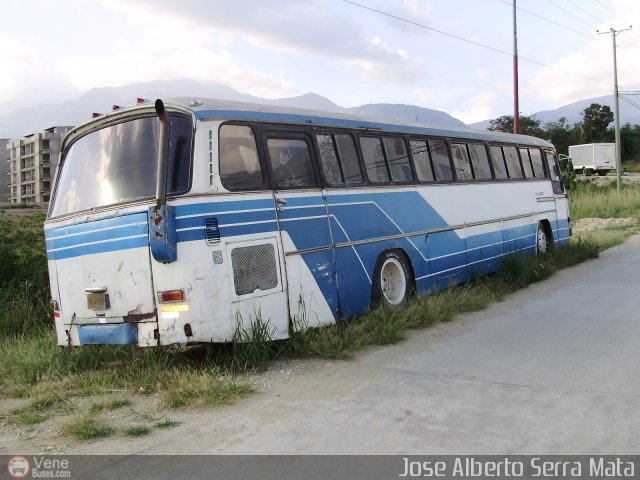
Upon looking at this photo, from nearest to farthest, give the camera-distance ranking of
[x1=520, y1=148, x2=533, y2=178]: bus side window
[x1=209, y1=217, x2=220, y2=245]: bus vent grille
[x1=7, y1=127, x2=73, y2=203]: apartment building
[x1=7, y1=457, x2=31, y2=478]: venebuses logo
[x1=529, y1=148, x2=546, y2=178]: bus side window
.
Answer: [x1=7, y1=457, x2=31, y2=478]: venebuses logo, [x1=209, y1=217, x2=220, y2=245]: bus vent grille, [x1=520, y1=148, x2=533, y2=178]: bus side window, [x1=529, y1=148, x2=546, y2=178]: bus side window, [x1=7, y1=127, x2=73, y2=203]: apartment building

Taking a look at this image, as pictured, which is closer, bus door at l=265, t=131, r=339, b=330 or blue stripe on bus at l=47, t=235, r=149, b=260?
blue stripe on bus at l=47, t=235, r=149, b=260

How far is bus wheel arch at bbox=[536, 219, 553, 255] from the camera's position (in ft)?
43.0

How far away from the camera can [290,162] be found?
695 cm

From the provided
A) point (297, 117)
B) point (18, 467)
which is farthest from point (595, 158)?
point (18, 467)

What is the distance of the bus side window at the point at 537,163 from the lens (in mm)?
13305

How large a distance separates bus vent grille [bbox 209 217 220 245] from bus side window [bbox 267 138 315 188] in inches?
42.1

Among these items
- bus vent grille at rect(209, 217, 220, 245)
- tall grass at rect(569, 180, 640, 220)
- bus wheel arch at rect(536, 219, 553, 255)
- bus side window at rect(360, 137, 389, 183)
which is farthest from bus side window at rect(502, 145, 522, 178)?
tall grass at rect(569, 180, 640, 220)

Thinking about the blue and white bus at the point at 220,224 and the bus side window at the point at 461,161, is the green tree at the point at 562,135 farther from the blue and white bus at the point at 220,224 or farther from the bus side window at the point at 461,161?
the blue and white bus at the point at 220,224

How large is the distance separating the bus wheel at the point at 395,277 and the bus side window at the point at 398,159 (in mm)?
1135

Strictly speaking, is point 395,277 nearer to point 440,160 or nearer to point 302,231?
point 302,231

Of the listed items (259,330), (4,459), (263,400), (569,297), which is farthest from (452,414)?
(569,297)

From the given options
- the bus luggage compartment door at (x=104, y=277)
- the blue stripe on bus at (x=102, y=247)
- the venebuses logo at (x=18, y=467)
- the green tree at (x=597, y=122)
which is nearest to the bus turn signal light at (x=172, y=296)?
the bus luggage compartment door at (x=104, y=277)

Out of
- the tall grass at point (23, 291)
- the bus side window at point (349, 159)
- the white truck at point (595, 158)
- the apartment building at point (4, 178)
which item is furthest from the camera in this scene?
the white truck at point (595, 158)

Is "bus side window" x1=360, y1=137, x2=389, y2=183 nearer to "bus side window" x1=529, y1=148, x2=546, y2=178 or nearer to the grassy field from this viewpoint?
the grassy field
